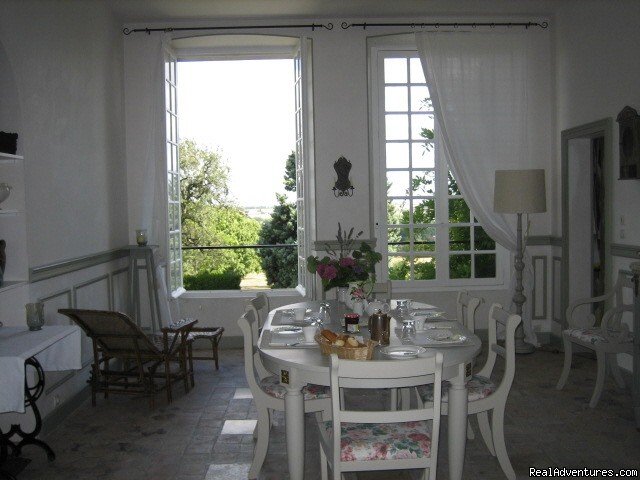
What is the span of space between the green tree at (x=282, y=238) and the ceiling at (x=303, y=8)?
11.8 ft

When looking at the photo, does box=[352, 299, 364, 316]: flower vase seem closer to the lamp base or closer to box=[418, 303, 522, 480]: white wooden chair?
box=[418, 303, 522, 480]: white wooden chair

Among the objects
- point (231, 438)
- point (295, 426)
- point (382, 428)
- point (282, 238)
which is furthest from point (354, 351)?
point (282, 238)

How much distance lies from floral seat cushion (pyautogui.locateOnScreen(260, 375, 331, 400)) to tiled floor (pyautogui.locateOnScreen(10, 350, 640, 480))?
398 millimetres

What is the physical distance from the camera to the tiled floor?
3.29m

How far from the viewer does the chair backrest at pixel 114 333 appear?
13.2 feet

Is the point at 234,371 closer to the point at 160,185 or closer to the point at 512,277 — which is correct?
the point at 160,185

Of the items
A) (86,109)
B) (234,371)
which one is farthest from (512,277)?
(86,109)

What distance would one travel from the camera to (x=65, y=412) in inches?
162

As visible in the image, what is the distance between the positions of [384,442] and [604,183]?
3612 mm


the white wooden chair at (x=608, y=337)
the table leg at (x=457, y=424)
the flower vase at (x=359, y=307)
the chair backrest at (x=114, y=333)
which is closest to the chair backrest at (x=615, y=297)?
the white wooden chair at (x=608, y=337)

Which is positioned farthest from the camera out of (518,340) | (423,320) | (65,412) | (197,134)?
(197,134)

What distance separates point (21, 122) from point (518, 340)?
13.9 feet

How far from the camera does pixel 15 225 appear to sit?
3723 mm

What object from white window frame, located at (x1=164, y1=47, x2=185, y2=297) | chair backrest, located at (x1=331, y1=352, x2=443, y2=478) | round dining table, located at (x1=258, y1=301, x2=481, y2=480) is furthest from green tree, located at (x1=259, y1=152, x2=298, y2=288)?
chair backrest, located at (x1=331, y1=352, x2=443, y2=478)
